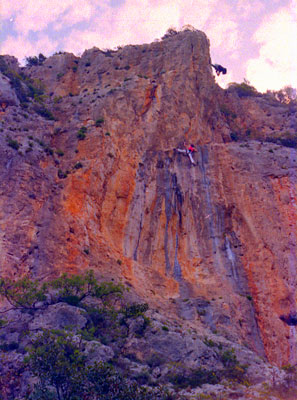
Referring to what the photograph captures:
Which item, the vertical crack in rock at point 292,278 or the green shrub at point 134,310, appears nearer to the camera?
the green shrub at point 134,310

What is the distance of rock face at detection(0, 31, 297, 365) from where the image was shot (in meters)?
25.7

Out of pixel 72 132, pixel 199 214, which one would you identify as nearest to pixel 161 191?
pixel 199 214

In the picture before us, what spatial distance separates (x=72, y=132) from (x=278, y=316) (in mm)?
20092

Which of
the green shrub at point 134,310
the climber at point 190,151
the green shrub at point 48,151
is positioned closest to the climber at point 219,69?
the climber at point 190,151

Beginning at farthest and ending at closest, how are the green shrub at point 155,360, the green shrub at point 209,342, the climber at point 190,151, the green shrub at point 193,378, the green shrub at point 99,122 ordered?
1. the climber at point 190,151
2. the green shrub at point 99,122
3. the green shrub at point 209,342
4. the green shrub at point 155,360
5. the green shrub at point 193,378

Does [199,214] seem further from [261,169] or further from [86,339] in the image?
[86,339]

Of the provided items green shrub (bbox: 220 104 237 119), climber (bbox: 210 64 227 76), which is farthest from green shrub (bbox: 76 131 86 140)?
climber (bbox: 210 64 227 76)

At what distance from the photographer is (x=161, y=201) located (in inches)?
1252

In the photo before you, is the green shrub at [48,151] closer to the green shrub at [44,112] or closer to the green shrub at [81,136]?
the green shrub at [81,136]

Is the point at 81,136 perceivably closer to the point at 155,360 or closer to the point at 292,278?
the point at 292,278

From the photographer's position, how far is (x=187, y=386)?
18016 mm

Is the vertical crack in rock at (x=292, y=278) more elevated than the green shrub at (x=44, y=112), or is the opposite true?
the green shrub at (x=44, y=112)

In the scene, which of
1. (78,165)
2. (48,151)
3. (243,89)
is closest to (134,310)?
(78,165)

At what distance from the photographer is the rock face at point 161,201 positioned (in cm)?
2569
